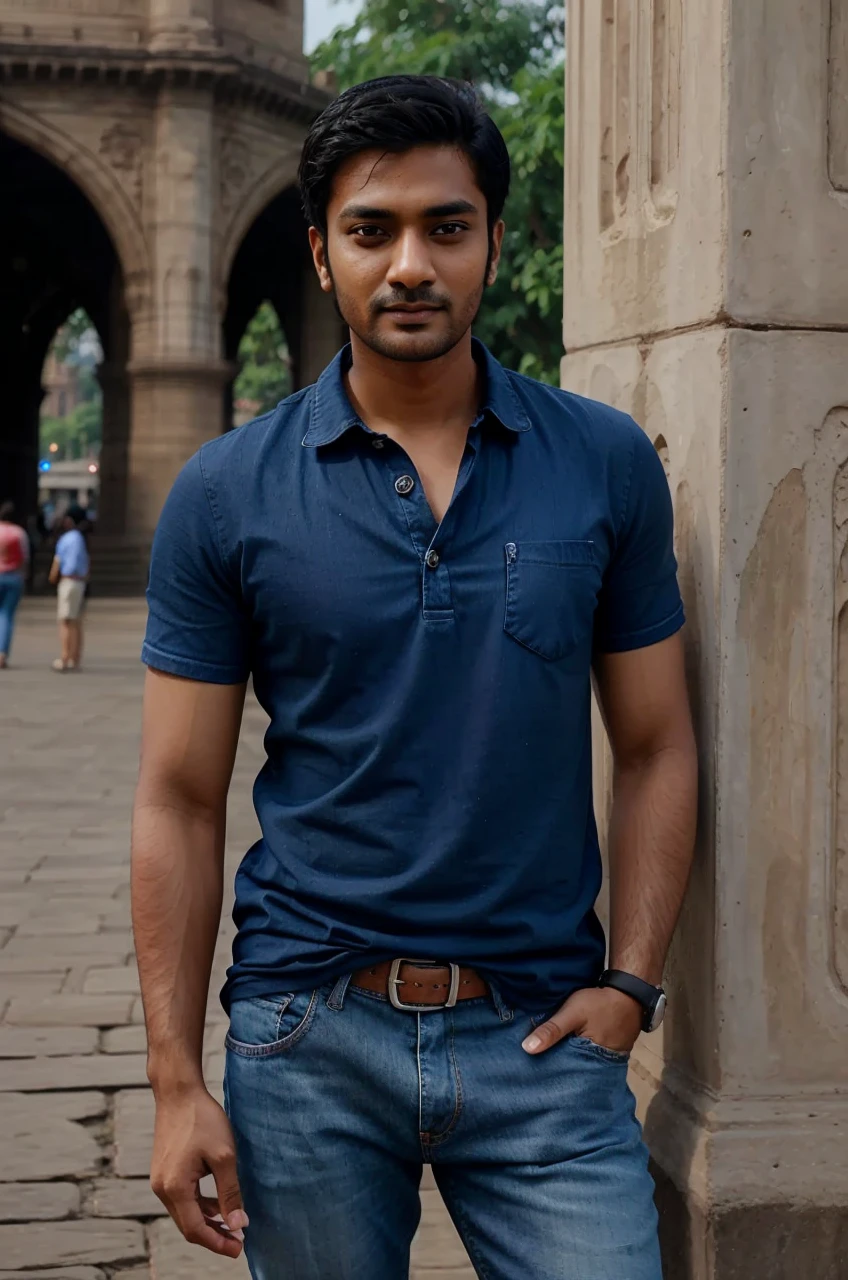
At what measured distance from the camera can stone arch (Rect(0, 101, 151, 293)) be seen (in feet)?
101

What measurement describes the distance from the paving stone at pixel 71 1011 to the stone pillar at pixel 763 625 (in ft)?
9.78

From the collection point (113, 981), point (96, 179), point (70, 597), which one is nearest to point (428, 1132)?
point (113, 981)

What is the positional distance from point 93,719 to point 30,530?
28.2m

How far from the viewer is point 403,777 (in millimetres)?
2061

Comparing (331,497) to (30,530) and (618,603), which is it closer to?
(618,603)

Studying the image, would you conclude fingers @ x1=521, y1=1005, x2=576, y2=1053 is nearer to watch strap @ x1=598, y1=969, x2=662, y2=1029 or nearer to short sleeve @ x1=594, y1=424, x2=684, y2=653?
watch strap @ x1=598, y1=969, x2=662, y2=1029

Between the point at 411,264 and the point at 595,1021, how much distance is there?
2.87 feet

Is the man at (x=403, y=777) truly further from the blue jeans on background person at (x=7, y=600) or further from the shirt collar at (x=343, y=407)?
the blue jeans on background person at (x=7, y=600)

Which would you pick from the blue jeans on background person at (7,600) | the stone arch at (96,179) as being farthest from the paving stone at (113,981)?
the stone arch at (96,179)

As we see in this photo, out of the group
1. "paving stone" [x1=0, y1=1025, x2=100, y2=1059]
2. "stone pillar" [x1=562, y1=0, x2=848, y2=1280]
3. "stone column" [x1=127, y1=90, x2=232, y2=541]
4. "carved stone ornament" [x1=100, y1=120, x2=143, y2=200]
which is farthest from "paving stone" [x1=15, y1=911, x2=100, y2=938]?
"carved stone ornament" [x1=100, y1=120, x2=143, y2=200]

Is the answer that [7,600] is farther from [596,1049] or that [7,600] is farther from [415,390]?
[596,1049]

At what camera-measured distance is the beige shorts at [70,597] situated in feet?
57.5

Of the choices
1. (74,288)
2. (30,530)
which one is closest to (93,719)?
(30,530)

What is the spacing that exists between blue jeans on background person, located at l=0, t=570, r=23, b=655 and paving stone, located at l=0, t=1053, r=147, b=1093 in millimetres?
13659
